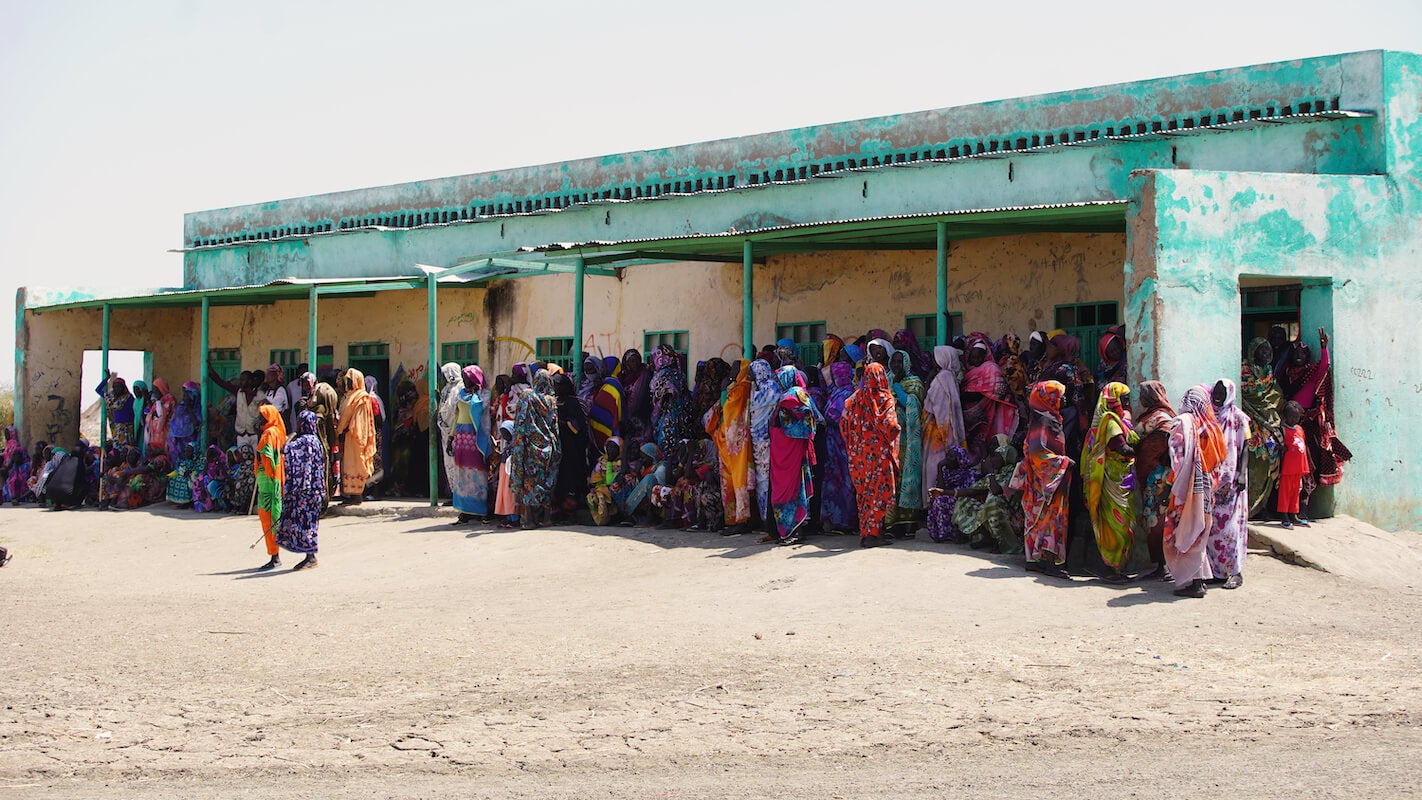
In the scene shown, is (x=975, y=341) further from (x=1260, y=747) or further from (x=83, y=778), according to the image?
(x=83, y=778)

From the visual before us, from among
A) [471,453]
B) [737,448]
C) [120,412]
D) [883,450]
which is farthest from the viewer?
[120,412]

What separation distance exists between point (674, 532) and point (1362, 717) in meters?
6.53

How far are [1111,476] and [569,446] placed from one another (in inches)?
218

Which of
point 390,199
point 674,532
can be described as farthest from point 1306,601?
point 390,199

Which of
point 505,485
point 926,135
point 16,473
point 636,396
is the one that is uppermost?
point 926,135

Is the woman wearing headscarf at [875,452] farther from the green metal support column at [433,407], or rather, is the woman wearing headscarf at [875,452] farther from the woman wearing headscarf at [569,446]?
the green metal support column at [433,407]

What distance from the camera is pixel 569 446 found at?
12.6 metres

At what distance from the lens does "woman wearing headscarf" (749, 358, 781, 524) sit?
1072 cm

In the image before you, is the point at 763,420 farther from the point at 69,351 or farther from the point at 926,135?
the point at 69,351

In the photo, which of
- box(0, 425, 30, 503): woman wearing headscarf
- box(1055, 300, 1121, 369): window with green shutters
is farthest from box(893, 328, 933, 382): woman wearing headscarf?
box(0, 425, 30, 503): woman wearing headscarf

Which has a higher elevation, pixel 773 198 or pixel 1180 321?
pixel 773 198

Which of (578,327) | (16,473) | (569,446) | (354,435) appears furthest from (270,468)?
(16,473)

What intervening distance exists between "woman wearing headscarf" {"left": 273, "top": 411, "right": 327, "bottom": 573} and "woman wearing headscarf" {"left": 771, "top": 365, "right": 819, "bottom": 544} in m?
3.57

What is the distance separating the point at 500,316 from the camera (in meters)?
16.3
